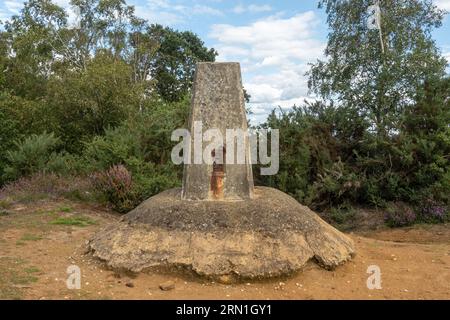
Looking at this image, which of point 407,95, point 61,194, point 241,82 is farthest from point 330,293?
point 407,95

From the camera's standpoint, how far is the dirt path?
5.56 metres

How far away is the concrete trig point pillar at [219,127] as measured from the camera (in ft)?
22.9

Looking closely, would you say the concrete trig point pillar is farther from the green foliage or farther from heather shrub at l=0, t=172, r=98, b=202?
the green foliage

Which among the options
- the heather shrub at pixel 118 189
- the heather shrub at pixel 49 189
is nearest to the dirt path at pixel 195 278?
the heather shrub at pixel 118 189

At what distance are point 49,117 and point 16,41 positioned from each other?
7087mm

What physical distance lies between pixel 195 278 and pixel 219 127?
7.12 feet

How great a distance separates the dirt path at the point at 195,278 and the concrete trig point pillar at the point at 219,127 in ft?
4.74

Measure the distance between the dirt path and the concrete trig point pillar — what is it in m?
1.44

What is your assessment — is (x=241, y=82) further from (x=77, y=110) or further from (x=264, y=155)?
(x=77, y=110)

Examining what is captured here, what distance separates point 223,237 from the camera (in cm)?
631

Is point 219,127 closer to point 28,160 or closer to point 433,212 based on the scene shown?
point 433,212

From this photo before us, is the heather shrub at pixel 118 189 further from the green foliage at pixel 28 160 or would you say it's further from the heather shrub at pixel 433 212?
the heather shrub at pixel 433 212

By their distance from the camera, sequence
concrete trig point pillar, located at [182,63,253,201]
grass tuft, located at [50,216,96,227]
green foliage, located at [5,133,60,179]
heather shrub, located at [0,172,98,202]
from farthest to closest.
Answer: green foliage, located at [5,133,60,179]
heather shrub, located at [0,172,98,202]
grass tuft, located at [50,216,96,227]
concrete trig point pillar, located at [182,63,253,201]

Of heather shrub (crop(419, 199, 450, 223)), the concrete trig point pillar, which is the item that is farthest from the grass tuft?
heather shrub (crop(419, 199, 450, 223))
